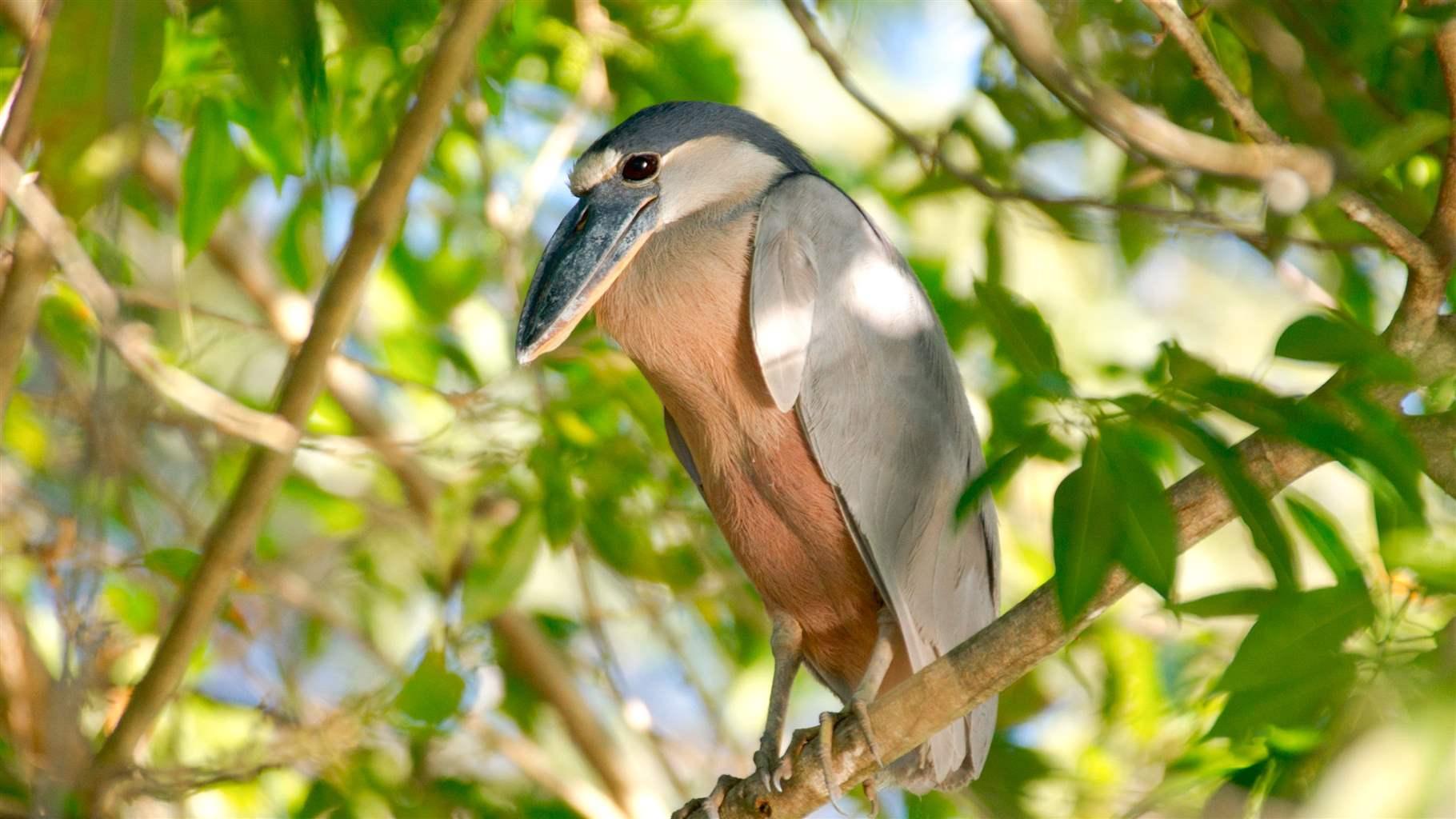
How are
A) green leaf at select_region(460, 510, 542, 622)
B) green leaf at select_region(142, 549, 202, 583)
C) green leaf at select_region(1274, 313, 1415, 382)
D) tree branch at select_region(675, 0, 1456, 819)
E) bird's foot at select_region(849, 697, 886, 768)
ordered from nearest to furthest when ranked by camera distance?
green leaf at select_region(1274, 313, 1415, 382) < tree branch at select_region(675, 0, 1456, 819) < bird's foot at select_region(849, 697, 886, 768) < green leaf at select_region(142, 549, 202, 583) < green leaf at select_region(460, 510, 542, 622)

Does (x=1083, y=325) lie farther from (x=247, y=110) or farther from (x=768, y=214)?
(x=247, y=110)

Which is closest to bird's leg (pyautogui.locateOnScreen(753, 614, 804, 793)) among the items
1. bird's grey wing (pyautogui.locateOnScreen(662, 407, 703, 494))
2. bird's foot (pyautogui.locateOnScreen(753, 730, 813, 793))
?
bird's foot (pyautogui.locateOnScreen(753, 730, 813, 793))

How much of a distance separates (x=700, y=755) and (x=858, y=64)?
5.61 feet

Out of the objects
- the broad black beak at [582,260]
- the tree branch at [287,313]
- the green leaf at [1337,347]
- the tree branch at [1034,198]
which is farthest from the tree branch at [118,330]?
the green leaf at [1337,347]

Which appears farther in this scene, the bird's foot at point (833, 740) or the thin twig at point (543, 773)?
the thin twig at point (543, 773)

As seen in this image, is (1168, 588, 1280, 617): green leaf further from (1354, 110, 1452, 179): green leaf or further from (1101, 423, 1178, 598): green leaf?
(1354, 110, 1452, 179): green leaf

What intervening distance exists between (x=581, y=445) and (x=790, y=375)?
577mm

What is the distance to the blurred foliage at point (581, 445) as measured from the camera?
3.77 ft

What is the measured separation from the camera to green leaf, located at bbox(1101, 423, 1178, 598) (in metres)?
1.14

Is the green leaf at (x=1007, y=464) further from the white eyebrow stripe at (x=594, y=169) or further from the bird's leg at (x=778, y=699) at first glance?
the white eyebrow stripe at (x=594, y=169)

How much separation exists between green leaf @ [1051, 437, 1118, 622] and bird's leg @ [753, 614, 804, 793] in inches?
25.8

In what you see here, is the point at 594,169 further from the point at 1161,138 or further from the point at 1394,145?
the point at 1394,145

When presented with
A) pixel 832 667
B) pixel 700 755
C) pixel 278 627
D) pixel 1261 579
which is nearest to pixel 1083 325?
pixel 1261 579

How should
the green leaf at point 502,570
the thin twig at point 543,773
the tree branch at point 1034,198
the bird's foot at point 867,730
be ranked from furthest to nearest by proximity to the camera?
the thin twig at point 543,773
the green leaf at point 502,570
the bird's foot at point 867,730
the tree branch at point 1034,198
